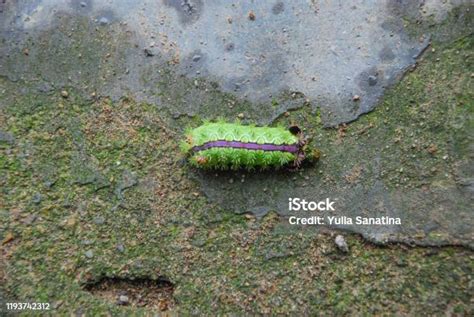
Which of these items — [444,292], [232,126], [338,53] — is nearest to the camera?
[444,292]

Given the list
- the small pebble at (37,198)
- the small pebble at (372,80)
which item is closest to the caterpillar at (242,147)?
the small pebble at (372,80)

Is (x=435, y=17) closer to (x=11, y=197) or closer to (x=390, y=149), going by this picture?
(x=390, y=149)

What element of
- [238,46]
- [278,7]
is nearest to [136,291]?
[238,46]

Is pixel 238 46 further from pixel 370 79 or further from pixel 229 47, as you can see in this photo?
pixel 370 79

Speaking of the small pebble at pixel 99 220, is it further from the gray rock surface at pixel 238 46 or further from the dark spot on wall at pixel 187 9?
the dark spot on wall at pixel 187 9

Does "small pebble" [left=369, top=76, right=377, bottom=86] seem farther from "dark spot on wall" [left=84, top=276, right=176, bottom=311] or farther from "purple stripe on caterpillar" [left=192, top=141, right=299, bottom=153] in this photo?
"dark spot on wall" [left=84, top=276, right=176, bottom=311]

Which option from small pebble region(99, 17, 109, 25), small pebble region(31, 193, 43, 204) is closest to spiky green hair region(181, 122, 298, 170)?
small pebble region(31, 193, 43, 204)

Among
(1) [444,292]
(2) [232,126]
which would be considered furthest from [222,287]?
(1) [444,292]
